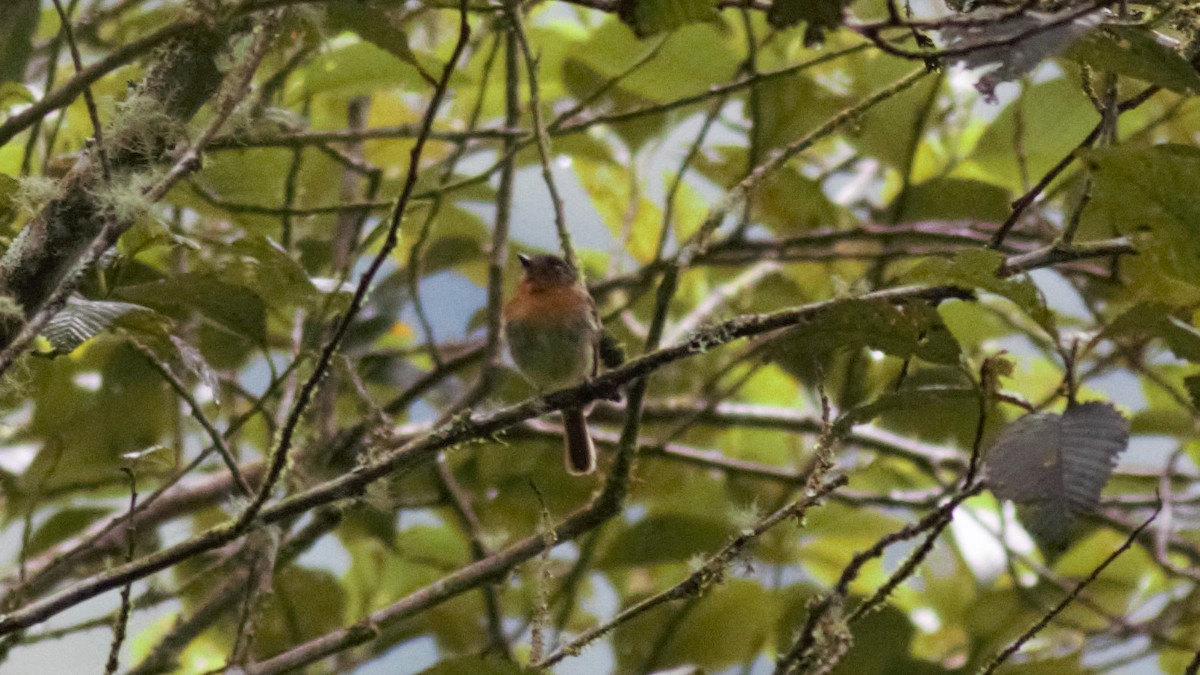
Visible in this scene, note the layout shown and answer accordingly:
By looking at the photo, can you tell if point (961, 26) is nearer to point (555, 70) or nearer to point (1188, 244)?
point (1188, 244)

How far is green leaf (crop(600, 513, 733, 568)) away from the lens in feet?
8.25

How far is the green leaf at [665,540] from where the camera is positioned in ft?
8.25

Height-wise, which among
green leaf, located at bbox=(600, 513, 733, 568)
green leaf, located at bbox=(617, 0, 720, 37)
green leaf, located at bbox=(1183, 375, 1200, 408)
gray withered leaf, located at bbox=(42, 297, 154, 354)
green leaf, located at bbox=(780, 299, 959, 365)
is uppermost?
green leaf, located at bbox=(600, 513, 733, 568)

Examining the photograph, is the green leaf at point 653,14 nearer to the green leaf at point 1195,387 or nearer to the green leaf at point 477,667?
the green leaf at point 477,667

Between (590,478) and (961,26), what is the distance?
1.82 meters

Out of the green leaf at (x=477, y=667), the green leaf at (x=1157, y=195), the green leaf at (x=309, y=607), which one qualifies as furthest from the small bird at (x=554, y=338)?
the green leaf at (x=1157, y=195)

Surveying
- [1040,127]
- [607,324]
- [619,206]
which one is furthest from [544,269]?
[1040,127]

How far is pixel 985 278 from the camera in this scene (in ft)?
3.75

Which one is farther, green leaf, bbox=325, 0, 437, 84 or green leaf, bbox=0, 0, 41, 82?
green leaf, bbox=0, 0, 41, 82

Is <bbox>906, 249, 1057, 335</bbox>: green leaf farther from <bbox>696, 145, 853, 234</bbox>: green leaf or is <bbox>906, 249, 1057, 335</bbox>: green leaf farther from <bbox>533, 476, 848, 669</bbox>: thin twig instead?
<bbox>696, 145, 853, 234</bbox>: green leaf

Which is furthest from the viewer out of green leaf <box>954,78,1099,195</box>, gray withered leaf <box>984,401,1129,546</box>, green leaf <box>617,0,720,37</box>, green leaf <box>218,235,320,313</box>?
green leaf <box>954,78,1099,195</box>

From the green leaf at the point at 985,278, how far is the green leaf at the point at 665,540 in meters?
1.35

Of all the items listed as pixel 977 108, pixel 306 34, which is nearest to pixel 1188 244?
pixel 306 34

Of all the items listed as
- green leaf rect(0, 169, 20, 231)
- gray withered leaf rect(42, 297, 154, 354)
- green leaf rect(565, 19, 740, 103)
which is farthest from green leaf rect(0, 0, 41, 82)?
green leaf rect(565, 19, 740, 103)
